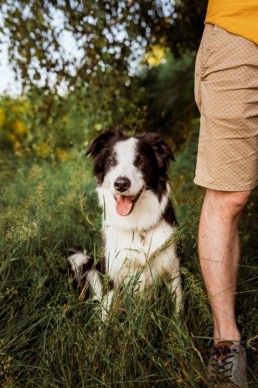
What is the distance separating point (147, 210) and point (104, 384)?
4.11ft

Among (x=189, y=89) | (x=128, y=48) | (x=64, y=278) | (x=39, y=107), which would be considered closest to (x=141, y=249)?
(x=64, y=278)

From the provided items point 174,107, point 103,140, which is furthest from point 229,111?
point 174,107

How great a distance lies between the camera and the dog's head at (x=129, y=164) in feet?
9.01

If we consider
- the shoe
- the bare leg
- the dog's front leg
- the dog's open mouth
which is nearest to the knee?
the bare leg

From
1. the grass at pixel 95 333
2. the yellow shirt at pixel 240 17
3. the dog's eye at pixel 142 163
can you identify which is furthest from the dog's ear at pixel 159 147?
the yellow shirt at pixel 240 17

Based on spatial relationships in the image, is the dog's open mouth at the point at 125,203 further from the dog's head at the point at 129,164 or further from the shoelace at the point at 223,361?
the shoelace at the point at 223,361

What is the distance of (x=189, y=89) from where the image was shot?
6.37m

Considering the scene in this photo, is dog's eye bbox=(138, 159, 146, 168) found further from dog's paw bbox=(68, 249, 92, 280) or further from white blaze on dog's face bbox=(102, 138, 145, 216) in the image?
dog's paw bbox=(68, 249, 92, 280)

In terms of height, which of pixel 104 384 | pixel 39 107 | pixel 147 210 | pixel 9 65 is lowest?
pixel 104 384

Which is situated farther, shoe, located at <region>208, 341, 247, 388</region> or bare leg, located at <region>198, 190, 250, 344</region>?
A: bare leg, located at <region>198, 190, 250, 344</region>

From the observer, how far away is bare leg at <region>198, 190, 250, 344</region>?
7.06 ft

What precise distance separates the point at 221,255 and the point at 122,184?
0.73 m

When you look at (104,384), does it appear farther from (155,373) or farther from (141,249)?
(141,249)

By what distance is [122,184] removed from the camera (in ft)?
8.71
